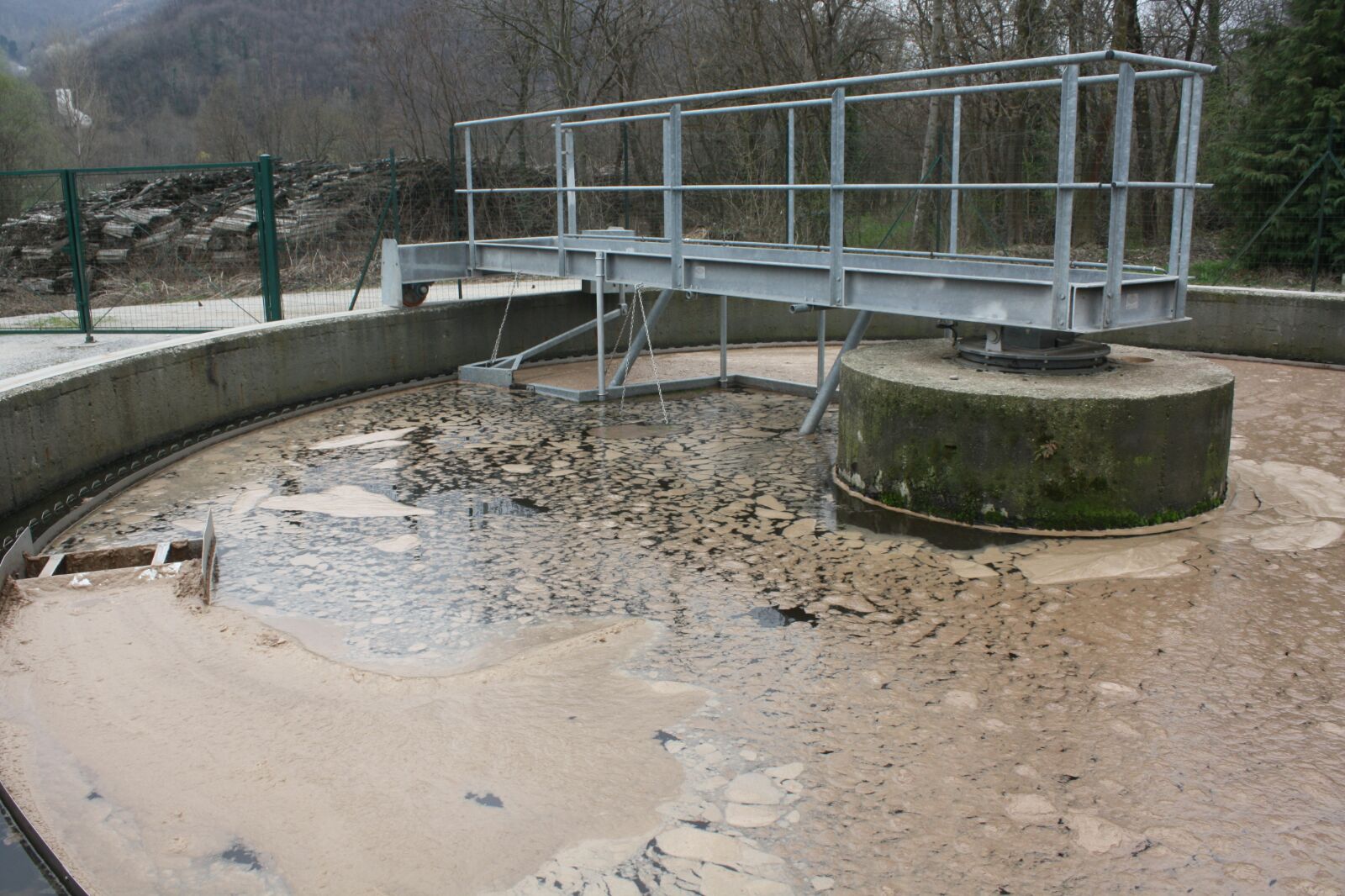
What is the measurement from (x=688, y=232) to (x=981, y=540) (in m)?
10.6

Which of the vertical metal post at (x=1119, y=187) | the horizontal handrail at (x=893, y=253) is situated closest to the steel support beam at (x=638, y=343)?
the horizontal handrail at (x=893, y=253)

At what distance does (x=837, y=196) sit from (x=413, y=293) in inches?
202

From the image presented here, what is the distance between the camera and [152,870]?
10.8 feet

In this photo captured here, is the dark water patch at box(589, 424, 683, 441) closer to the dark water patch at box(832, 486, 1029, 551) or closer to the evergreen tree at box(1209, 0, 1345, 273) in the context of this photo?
the dark water patch at box(832, 486, 1029, 551)

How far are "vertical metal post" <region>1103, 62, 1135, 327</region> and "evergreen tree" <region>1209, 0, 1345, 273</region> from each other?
8880 mm

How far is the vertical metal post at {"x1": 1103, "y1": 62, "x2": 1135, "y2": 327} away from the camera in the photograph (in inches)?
227

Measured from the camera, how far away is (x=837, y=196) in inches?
283

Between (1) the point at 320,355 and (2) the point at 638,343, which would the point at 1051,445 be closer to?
(2) the point at 638,343

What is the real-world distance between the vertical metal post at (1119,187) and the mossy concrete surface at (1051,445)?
510mm

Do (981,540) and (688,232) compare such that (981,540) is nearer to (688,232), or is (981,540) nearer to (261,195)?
(261,195)

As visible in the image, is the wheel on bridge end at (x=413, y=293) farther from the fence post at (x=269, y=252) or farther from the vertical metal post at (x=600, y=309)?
the vertical metal post at (x=600, y=309)

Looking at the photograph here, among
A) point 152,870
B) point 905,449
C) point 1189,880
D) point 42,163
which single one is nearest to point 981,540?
point 905,449

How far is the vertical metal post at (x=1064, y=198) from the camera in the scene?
579 centimetres

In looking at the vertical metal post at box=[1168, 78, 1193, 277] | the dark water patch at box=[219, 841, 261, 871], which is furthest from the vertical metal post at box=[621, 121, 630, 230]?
the dark water patch at box=[219, 841, 261, 871]
